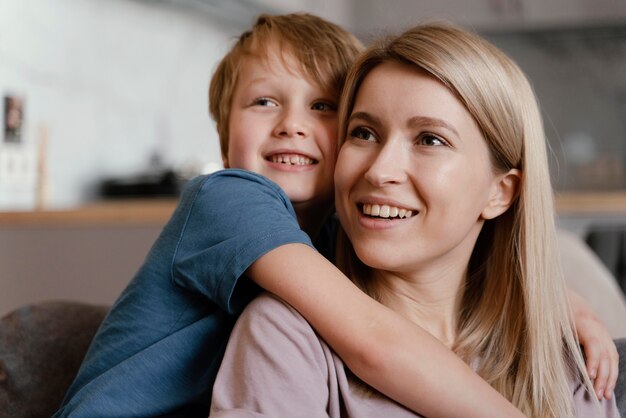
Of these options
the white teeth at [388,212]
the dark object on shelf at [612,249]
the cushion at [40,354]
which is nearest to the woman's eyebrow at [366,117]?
the white teeth at [388,212]

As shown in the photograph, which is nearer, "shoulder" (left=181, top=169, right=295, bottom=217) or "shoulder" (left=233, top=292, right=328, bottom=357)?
"shoulder" (left=233, top=292, right=328, bottom=357)

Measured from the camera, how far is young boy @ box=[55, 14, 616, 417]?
118 cm

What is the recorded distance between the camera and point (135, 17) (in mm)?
4137

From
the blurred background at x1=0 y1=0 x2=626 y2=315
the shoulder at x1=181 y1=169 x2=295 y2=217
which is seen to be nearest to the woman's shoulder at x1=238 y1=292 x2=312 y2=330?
the shoulder at x1=181 y1=169 x2=295 y2=217

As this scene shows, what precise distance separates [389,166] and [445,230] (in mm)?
127

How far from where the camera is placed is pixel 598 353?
1.40 m

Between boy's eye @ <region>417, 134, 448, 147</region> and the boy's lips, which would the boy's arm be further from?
→ the boy's lips

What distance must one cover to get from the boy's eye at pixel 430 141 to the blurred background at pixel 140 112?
1046mm

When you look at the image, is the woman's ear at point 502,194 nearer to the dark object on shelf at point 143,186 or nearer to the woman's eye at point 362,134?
the woman's eye at point 362,134

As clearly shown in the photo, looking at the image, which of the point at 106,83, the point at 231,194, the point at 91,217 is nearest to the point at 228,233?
the point at 231,194

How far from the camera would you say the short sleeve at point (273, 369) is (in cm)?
112

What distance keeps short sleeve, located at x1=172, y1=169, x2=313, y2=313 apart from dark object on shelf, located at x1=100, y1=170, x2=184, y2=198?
258 centimetres

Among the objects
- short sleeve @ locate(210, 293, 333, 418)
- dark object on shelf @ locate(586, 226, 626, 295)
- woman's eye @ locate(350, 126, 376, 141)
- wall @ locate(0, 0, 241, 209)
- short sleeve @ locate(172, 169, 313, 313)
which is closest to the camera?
short sleeve @ locate(210, 293, 333, 418)

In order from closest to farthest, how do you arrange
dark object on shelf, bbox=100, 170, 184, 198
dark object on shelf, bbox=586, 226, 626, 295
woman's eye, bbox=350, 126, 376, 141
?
woman's eye, bbox=350, 126, 376, 141, dark object on shelf, bbox=586, 226, 626, 295, dark object on shelf, bbox=100, 170, 184, 198
